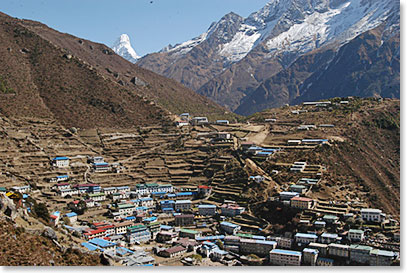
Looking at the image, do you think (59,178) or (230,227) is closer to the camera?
(230,227)

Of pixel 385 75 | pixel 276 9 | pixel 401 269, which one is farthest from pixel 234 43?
pixel 401 269

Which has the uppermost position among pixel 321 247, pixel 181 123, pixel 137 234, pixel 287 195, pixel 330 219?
pixel 181 123

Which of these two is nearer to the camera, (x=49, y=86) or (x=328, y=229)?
(x=328, y=229)

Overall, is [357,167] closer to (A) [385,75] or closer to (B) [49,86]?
(B) [49,86]

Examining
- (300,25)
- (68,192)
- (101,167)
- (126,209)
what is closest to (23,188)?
(68,192)

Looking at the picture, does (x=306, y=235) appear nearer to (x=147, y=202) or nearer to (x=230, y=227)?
(x=230, y=227)

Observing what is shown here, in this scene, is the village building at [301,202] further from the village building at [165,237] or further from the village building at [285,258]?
the village building at [165,237]

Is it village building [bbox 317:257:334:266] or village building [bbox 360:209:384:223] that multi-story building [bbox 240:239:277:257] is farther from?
village building [bbox 360:209:384:223]
